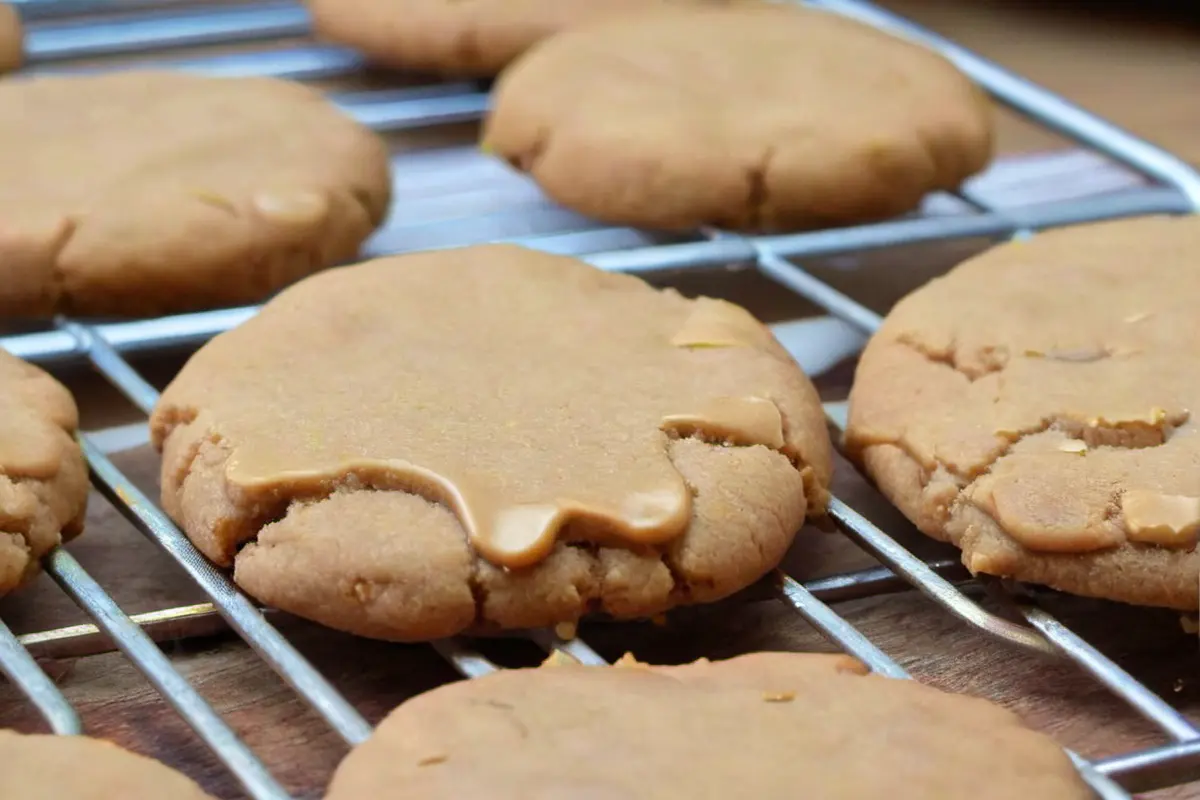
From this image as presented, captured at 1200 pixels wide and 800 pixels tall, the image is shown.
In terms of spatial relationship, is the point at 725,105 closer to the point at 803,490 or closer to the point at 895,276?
the point at 895,276

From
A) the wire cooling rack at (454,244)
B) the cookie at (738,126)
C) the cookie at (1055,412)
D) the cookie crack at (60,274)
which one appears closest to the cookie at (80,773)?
the wire cooling rack at (454,244)

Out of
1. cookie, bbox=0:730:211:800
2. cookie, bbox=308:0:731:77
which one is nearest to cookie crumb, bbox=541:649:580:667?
cookie, bbox=0:730:211:800

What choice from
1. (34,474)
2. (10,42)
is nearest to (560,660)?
(34,474)

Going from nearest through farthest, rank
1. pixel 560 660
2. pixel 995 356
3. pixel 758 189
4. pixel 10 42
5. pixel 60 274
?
pixel 560 660, pixel 995 356, pixel 60 274, pixel 758 189, pixel 10 42

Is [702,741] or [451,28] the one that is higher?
[451,28]

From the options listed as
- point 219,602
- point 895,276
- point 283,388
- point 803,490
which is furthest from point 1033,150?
point 219,602

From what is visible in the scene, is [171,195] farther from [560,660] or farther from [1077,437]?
[1077,437]

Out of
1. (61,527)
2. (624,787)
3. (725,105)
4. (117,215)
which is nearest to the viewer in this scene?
(624,787)
